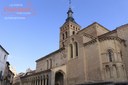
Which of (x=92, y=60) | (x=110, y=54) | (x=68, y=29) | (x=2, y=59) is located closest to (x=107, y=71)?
(x=110, y=54)

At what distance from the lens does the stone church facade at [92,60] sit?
20297mm

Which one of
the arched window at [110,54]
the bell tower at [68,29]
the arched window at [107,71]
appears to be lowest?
the arched window at [107,71]

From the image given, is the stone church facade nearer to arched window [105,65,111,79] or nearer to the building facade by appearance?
arched window [105,65,111,79]

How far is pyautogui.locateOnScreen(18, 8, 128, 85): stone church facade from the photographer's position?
20.3 meters

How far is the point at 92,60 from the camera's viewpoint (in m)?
22.3

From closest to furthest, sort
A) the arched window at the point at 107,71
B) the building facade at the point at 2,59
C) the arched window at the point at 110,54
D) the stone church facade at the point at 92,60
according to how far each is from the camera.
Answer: the arched window at the point at 107,71 → the stone church facade at the point at 92,60 → the arched window at the point at 110,54 → the building facade at the point at 2,59

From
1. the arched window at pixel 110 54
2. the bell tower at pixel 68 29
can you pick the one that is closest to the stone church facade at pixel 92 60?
the arched window at pixel 110 54

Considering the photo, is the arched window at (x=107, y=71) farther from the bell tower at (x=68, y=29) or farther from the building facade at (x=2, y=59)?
the bell tower at (x=68, y=29)

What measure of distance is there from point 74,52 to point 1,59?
41.7 feet

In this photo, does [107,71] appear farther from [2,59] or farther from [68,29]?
[68,29]

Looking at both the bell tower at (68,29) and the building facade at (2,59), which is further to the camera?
the bell tower at (68,29)

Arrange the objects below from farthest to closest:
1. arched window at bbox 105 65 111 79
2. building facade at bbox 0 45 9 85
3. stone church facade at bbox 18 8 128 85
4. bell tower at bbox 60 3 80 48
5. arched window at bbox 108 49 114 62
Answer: bell tower at bbox 60 3 80 48
building facade at bbox 0 45 9 85
arched window at bbox 108 49 114 62
stone church facade at bbox 18 8 128 85
arched window at bbox 105 65 111 79

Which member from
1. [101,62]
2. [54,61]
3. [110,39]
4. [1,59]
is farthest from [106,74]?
[1,59]

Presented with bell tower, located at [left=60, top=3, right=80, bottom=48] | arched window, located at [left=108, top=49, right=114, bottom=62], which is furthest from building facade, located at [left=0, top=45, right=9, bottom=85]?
bell tower, located at [left=60, top=3, right=80, bottom=48]
